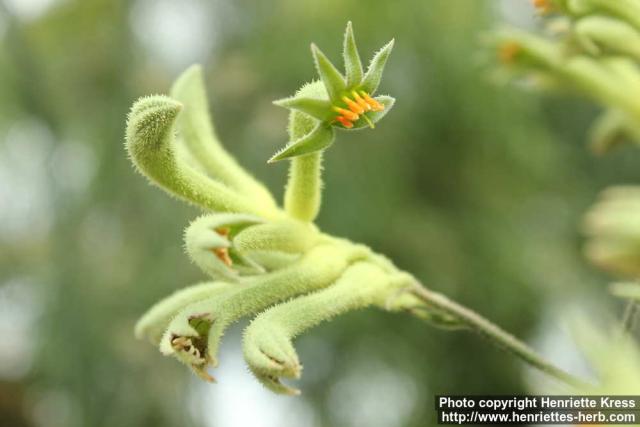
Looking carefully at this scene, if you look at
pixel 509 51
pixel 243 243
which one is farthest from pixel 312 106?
pixel 509 51

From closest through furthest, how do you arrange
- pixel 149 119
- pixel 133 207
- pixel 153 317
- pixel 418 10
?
pixel 149 119 < pixel 153 317 < pixel 133 207 < pixel 418 10

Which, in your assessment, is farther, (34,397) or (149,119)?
(34,397)

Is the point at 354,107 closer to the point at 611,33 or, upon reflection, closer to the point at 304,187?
the point at 304,187

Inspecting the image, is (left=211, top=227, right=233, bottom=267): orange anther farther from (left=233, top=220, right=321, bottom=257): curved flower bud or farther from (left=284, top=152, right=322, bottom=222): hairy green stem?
(left=284, top=152, right=322, bottom=222): hairy green stem

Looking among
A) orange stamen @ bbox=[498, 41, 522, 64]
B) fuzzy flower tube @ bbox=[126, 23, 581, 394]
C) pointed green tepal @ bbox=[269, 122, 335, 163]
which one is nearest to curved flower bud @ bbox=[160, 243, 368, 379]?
fuzzy flower tube @ bbox=[126, 23, 581, 394]

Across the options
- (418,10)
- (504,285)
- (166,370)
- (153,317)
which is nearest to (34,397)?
(166,370)

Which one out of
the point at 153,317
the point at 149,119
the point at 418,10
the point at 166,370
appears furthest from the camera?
the point at 418,10

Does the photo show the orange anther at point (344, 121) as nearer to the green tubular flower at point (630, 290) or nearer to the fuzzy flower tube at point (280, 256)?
the fuzzy flower tube at point (280, 256)

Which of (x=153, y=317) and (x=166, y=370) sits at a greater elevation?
(x=166, y=370)

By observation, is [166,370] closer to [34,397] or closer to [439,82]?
[34,397]
